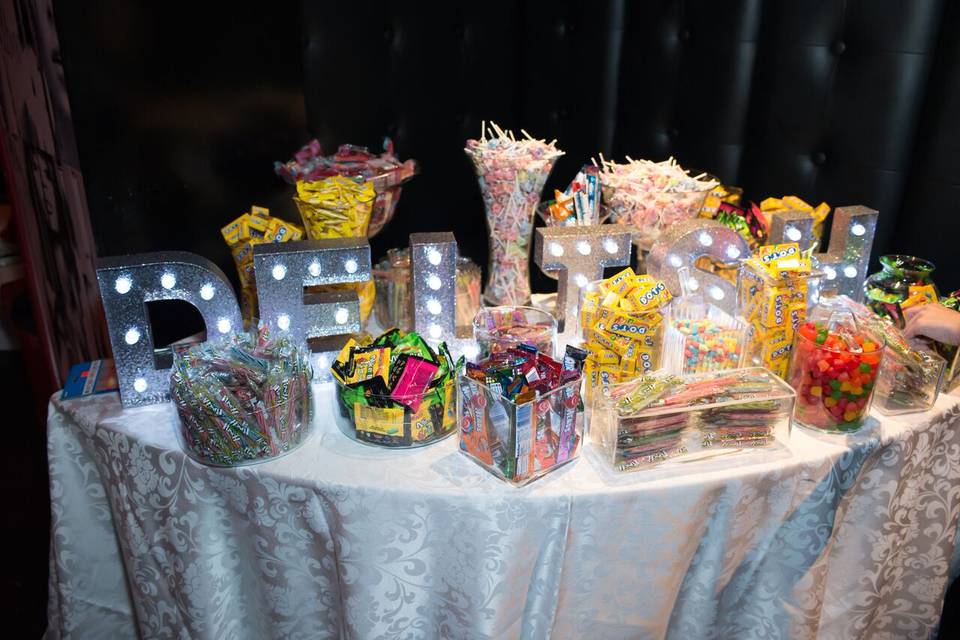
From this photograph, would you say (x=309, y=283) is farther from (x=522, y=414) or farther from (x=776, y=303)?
(x=776, y=303)

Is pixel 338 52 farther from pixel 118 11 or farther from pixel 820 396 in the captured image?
pixel 820 396

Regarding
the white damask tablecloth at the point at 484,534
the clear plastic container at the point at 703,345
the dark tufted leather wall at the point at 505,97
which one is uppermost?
the dark tufted leather wall at the point at 505,97

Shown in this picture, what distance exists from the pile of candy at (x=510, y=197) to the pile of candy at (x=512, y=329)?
299mm

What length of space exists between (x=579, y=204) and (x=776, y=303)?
1.67 feet

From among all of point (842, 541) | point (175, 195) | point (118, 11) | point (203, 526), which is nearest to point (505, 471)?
point (203, 526)

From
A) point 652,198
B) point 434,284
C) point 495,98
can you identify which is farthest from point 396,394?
point 495,98

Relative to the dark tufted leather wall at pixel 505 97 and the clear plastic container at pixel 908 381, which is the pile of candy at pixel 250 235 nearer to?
the dark tufted leather wall at pixel 505 97

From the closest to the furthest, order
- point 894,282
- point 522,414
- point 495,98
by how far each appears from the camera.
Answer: point 522,414, point 894,282, point 495,98

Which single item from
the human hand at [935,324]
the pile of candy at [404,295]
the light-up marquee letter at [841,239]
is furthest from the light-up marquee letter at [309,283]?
the human hand at [935,324]

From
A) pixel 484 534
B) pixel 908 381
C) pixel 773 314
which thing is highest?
pixel 773 314

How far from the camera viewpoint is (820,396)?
1.24 meters

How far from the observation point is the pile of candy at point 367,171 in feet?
5.28

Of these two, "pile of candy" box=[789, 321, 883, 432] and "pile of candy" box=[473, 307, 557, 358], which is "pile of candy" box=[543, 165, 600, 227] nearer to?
"pile of candy" box=[473, 307, 557, 358]

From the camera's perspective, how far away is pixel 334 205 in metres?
1.46
